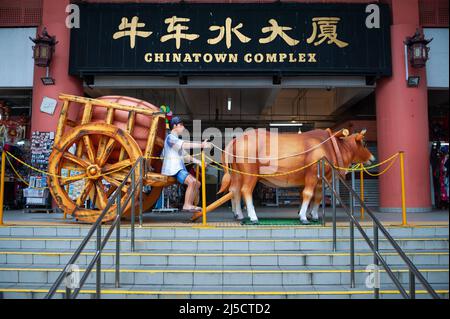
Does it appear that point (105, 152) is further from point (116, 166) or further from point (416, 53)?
point (416, 53)

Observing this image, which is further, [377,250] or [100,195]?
[100,195]

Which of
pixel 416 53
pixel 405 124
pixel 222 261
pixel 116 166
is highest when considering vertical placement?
pixel 416 53

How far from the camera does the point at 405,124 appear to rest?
10641 mm

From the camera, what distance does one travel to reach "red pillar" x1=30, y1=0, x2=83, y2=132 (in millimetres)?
10633

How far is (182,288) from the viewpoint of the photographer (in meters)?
4.79

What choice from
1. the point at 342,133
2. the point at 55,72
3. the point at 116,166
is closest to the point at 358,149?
the point at 342,133

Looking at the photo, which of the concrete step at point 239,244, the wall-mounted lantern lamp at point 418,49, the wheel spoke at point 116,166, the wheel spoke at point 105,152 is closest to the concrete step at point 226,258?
the concrete step at point 239,244

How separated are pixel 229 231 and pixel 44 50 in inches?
287

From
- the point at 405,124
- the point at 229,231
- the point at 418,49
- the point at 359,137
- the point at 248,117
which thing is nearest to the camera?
the point at 229,231

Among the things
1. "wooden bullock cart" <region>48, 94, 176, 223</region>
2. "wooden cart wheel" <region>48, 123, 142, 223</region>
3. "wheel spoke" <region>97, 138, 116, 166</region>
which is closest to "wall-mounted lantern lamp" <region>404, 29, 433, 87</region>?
"wooden bullock cart" <region>48, 94, 176, 223</region>

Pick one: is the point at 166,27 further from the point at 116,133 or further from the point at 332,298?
the point at 332,298

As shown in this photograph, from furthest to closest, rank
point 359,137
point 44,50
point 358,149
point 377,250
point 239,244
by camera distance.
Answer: point 44,50 → point 358,149 → point 359,137 → point 239,244 → point 377,250

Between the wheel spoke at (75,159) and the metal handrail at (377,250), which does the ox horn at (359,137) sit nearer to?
the metal handrail at (377,250)

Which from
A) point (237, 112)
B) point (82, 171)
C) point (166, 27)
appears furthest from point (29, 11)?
point (237, 112)
